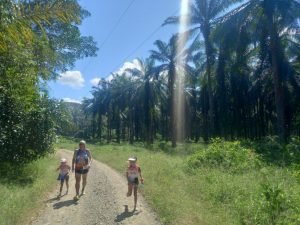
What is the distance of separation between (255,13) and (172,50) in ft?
48.7

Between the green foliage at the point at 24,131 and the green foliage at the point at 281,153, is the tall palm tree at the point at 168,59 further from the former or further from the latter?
the green foliage at the point at 24,131

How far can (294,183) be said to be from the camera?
12.0m

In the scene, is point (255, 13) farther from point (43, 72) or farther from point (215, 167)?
point (43, 72)

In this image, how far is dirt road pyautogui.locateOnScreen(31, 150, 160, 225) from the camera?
9273 mm

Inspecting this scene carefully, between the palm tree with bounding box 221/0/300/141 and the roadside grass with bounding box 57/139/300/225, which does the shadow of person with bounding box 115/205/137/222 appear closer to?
the roadside grass with bounding box 57/139/300/225

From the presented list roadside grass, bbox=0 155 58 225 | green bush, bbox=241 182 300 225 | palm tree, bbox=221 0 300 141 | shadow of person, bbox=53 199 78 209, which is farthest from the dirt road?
palm tree, bbox=221 0 300 141

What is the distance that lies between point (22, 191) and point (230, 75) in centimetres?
3862

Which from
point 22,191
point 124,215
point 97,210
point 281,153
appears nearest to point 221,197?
point 124,215

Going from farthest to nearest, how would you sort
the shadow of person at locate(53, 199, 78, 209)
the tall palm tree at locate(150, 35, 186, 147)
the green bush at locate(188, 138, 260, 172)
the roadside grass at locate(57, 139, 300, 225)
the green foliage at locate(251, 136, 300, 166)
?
1. the tall palm tree at locate(150, 35, 186, 147)
2. the green foliage at locate(251, 136, 300, 166)
3. the green bush at locate(188, 138, 260, 172)
4. the shadow of person at locate(53, 199, 78, 209)
5. the roadside grass at locate(57, 139, 300, 225)

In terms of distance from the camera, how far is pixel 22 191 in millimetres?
11477

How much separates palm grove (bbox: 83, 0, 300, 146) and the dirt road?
15905 mm

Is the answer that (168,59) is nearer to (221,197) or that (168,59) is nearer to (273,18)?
(273,18)

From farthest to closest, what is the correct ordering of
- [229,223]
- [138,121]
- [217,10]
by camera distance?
[138,121]
[217,10]
[229,223]

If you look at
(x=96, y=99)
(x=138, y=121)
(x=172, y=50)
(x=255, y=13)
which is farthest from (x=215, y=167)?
(x=96, y=99)
